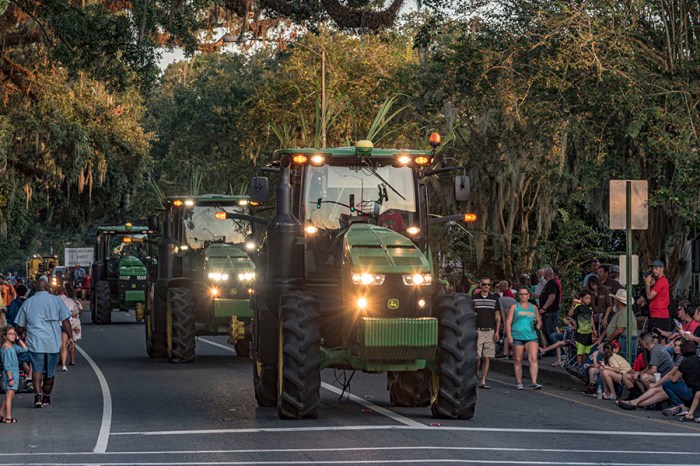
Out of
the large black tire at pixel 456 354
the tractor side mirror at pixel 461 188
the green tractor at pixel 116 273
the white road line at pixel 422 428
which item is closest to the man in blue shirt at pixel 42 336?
the white road line at pixel 422 428

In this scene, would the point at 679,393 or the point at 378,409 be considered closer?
the point at 378,409

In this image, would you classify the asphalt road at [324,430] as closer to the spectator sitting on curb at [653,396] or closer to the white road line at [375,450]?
the white road line at [375,450]

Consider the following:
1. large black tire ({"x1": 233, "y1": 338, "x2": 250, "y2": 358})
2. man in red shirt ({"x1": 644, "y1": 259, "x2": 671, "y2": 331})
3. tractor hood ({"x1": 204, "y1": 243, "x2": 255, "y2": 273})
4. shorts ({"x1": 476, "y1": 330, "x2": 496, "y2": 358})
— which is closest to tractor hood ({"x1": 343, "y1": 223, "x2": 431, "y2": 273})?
man in red shirt ({"x1": 644, "y1": 259, "x2": 671, "y2": 331})

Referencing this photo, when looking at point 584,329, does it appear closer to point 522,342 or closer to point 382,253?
point 522,342

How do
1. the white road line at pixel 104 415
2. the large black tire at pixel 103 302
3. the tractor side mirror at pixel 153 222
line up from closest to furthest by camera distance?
the white road line at pixel 104 415
the tractor side mirror at pixel 153 222
the large black tire at pixel 103 302

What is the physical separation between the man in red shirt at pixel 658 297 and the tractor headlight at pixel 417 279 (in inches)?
259

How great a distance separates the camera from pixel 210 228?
27578 millimetres

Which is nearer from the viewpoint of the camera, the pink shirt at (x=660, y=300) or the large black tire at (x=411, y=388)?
the large black tire at (x=411, y=388)

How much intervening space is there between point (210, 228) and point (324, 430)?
1286cm

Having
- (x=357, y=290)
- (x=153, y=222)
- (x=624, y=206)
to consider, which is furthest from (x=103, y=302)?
(x=357, y=290)

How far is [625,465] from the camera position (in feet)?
41.3

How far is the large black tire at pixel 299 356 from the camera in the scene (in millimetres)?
15688

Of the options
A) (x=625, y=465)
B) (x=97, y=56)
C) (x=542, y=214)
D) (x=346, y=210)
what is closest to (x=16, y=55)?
(x=97, y=56)

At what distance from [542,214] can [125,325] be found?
614 inches
